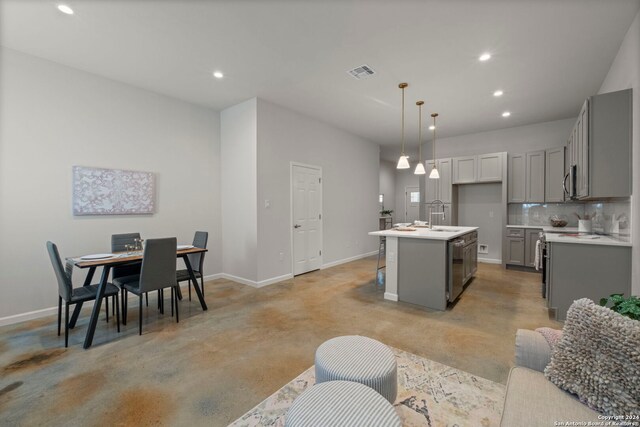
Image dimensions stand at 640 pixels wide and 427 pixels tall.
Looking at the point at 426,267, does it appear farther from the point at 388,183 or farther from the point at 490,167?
the point at 388,183

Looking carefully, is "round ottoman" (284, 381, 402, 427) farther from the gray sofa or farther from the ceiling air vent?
the ceiling air vent

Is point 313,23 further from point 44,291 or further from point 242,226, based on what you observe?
point 44,291

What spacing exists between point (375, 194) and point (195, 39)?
5609 millimetres

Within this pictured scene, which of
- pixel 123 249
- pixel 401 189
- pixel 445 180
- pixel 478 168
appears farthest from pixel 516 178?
Result: pixel 123 249

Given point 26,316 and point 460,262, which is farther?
point 460,262

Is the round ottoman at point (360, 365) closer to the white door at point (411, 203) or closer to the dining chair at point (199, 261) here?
the dining chair at point (199, 261)

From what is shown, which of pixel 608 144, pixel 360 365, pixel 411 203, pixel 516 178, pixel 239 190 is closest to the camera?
pixel 360 365

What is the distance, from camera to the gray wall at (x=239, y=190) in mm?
4445

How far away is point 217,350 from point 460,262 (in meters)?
3.23

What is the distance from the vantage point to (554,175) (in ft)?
17.2

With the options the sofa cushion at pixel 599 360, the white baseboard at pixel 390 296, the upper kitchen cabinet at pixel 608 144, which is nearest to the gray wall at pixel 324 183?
the white baseboard at pixel 390 296

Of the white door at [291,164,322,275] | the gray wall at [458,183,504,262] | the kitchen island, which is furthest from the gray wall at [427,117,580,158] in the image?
the white door at [291,164,322,275]

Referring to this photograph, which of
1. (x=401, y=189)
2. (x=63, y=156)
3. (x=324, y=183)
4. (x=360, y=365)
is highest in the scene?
(x=401, y=189)

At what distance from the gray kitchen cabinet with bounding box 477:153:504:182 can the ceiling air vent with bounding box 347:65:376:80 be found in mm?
3707
